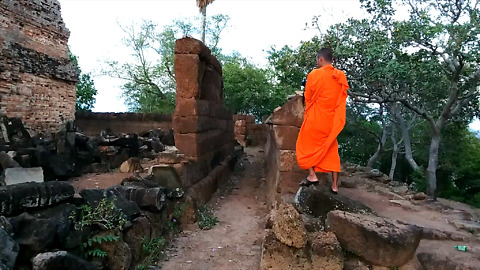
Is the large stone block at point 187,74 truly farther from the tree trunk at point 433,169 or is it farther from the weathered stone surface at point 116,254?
the tree trunk at point 433,169

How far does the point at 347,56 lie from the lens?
10.7m

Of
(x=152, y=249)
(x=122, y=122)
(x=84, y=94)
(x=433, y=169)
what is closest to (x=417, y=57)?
(x=433, y=169)

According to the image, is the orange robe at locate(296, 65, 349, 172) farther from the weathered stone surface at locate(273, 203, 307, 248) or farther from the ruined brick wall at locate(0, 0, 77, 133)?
the ruined brick wall at locate(0, 0, 77, 133)

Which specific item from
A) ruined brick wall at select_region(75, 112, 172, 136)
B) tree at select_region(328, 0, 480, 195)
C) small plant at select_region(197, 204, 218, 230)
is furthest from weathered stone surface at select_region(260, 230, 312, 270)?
ruined brick wall at select_region(75, 112, 172, 136)

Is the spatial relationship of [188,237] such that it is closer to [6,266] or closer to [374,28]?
[6,266]

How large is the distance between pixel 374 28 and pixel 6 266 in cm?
1070

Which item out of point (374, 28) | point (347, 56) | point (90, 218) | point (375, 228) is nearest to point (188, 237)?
point (90, 218)

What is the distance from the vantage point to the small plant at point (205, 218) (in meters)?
5.48

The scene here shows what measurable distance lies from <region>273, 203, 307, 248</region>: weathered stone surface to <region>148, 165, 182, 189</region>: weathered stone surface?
2.72 meters

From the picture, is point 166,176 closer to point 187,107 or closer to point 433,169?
point 187,107

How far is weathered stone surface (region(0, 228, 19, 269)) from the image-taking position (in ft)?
8.36

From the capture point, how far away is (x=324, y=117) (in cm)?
427

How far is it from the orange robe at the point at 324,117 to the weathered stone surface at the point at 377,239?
110 centimetres

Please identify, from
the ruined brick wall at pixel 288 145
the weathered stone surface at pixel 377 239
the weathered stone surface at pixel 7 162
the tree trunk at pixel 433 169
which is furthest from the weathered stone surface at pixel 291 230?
the tree trunk at pixel 433 169
